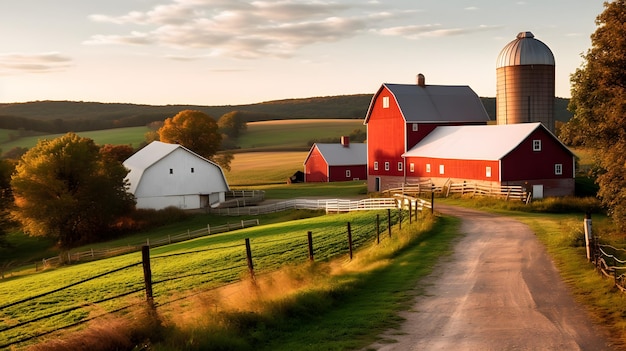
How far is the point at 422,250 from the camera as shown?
2447 cm

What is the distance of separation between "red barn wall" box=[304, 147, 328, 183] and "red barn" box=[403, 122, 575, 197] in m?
27.7

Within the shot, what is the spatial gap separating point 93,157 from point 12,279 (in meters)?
20.3

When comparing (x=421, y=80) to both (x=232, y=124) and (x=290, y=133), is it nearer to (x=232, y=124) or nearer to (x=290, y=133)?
(x=232, y=124)

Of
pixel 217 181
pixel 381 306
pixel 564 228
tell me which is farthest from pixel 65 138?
pixel 381 306

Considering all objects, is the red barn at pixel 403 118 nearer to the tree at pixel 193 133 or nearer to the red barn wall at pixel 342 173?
the red barn wall at pixel 342 173

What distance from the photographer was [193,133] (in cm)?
8000

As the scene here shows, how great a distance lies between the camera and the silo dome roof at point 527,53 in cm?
5912

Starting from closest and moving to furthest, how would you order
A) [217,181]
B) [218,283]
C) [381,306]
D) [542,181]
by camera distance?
1. [381,306]
2. [218,283]
3. [542,181]
4. [217,181]

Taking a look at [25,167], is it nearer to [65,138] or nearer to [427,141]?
[65,138]

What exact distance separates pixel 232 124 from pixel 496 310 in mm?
128937

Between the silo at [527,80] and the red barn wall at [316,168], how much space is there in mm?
27029

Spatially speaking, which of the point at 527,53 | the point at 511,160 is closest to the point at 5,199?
the point at 511,160

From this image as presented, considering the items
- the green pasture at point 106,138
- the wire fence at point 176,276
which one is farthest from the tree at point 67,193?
the green pasture at point 106,138

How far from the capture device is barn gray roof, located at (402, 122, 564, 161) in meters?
48.8
